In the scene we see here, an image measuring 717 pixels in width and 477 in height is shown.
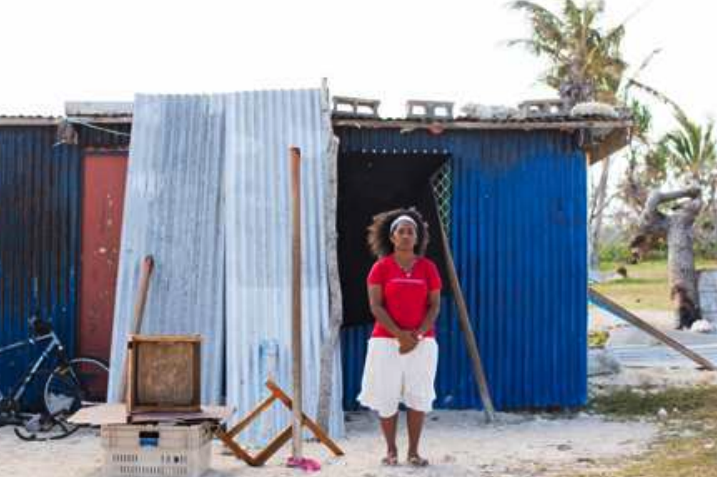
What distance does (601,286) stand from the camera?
1156 inches

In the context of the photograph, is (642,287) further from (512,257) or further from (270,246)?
(270,246)

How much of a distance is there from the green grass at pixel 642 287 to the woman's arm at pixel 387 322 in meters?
16.8

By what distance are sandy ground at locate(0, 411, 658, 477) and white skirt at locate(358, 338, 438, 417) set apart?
17.3 inches

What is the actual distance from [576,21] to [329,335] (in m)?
23.1

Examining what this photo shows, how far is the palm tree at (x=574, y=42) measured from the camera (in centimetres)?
2930

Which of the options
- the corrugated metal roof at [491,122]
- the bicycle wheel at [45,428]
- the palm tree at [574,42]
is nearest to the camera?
the bicycle wheel at [45,428]

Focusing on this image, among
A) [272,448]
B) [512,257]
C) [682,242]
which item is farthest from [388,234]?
[682,242]

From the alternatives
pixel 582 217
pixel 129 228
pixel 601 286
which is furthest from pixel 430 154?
pixel 601 286

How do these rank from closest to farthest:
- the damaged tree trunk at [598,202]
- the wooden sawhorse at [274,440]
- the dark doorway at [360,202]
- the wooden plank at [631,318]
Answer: the wooden sawhorse at [274,440] → the dark doorway at [360,202] → the wooden plank at [631,318] → the damaged tree trunk at [598,202]

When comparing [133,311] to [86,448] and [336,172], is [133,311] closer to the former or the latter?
[86,448]

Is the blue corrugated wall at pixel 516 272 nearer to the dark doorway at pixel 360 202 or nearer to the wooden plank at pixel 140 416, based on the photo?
the dark doorway at pixel 360 202

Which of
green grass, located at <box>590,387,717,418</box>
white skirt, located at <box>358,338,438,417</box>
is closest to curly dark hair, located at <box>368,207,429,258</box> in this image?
white skirt, located at <box>358,338,438,417</box>

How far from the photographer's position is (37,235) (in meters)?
9.06

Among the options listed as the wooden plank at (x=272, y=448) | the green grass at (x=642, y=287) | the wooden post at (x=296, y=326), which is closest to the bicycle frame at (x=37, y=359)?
the wooden plank at (x=272, y=448)
